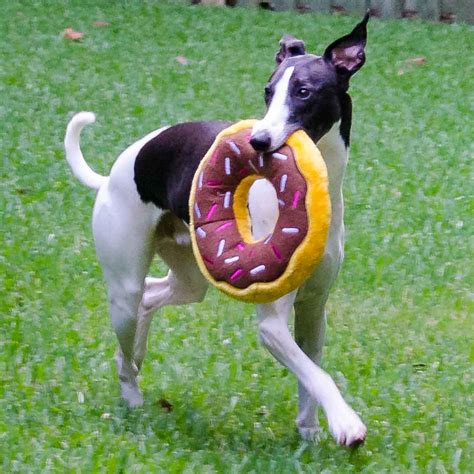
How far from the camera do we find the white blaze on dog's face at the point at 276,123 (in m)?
4.85

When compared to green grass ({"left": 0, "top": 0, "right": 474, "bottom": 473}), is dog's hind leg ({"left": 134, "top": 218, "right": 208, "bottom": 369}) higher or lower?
higher

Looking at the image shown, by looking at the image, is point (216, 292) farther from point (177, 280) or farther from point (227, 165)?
point (227, 165)

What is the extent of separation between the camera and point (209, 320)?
7.32 meters

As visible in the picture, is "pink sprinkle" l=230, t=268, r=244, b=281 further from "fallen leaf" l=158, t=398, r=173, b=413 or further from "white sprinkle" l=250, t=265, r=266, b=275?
"fallen leaf" l=158, t=398, r=173, b=413

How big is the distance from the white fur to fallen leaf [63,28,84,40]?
7.61m

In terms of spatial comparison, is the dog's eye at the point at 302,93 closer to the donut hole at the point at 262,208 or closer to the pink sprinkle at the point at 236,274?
the donut hole at the point at 262,208

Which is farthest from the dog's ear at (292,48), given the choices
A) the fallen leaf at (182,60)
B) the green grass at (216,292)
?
the fallen leaf at (182,60)

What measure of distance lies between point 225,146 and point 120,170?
0.90 meters

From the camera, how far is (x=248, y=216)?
518cm

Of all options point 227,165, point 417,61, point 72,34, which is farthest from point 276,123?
point 72,34

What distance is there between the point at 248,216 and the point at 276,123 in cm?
48

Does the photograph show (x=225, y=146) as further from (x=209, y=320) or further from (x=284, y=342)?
(x=209, y=320)

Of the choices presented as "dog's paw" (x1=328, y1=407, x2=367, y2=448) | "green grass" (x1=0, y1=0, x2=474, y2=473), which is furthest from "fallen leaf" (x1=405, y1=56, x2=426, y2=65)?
"dog's paw" (x1=328, y1=407, x2=367, y2=448)

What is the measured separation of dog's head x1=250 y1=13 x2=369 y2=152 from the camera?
486cm
